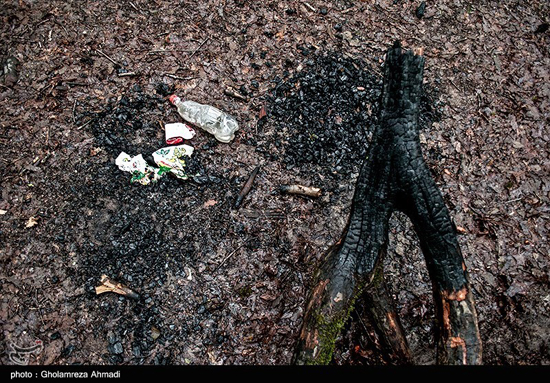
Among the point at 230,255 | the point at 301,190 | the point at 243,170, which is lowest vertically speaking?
the point at 230,255

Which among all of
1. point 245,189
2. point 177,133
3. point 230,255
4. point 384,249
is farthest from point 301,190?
point 177,133

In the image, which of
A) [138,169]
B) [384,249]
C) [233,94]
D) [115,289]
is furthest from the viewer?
[233,94]

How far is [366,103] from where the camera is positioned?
4.57 m

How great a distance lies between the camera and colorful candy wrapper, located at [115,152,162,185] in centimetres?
401

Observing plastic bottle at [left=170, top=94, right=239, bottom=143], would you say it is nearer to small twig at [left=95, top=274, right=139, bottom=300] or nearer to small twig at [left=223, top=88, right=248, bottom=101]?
small twig at [left=223, top=88, right=248, bottom=101]

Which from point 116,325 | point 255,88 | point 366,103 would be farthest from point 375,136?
point 116,325

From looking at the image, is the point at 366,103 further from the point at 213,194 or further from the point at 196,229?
the point at 196,229

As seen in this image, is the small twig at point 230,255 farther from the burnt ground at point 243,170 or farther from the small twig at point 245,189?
the small twig at point 245,189

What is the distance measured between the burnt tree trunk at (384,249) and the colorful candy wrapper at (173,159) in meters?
1.86

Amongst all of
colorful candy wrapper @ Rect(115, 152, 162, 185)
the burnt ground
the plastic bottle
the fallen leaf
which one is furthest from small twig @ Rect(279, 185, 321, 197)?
the fallen leaf

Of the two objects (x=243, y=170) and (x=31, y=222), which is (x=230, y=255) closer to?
(x=243, y=170)

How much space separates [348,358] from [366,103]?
278 centimetres

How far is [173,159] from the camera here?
162 inches

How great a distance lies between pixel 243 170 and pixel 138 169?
42.9 inches
